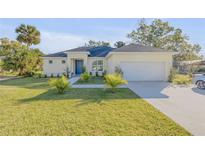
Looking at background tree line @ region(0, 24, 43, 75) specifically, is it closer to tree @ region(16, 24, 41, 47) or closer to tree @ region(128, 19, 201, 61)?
tree @ region(16, 24, 41, 47)

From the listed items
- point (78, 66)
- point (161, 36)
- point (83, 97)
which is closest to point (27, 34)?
point (78, 66)

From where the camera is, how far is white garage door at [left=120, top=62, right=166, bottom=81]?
18.7 meters

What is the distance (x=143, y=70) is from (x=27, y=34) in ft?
80.8

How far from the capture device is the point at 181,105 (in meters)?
8.38

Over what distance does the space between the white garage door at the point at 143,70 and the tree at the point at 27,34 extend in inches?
877

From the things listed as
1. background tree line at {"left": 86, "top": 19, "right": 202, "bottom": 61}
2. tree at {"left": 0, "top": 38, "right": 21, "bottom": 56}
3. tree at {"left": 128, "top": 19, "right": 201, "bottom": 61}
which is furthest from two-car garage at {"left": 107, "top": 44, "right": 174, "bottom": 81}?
tree at {"left": 0, "top": 38, "right": 21, "bottom": 56}

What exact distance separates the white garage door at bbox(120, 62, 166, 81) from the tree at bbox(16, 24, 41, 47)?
2227 centimetres

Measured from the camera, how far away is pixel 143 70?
18734mm

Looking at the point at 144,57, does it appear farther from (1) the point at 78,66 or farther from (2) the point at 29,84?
(1) the point at 78,66

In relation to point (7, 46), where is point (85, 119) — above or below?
below

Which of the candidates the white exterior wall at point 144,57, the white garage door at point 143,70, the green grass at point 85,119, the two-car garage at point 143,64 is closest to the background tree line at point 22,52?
the white exterior wall at point 144,57
